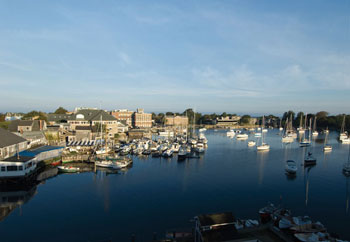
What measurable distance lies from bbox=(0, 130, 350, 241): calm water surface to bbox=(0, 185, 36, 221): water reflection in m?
0.50

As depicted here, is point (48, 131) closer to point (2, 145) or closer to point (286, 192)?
point (2, 145)

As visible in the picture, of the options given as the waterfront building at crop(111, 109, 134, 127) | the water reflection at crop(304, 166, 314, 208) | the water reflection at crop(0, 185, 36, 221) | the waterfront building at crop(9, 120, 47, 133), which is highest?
the waterfront building at crop(111, 109, 134, 127)

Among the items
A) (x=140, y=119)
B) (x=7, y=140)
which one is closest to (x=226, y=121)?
(x=140, y=119)

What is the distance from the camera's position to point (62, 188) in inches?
864

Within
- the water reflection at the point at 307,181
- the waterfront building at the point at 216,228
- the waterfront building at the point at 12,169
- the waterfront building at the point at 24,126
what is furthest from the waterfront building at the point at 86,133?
the waterfront building at the point at 216,228

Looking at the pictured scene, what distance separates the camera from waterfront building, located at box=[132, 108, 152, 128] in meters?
82.3

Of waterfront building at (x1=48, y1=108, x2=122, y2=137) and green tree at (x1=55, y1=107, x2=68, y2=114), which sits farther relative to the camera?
green tree at (x1=55, y1=107, x2=68, y2=114)

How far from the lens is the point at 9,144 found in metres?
26.0

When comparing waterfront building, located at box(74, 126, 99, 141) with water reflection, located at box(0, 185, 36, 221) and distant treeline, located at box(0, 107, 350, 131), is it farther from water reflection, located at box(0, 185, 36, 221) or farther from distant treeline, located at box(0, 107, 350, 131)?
distant treeline, located at box(0, 107, 350, 131)

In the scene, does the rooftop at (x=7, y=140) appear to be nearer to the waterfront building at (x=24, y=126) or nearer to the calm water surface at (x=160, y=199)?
the calm water surface at (x=160, y=199)

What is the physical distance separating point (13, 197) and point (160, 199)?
12.4 metres

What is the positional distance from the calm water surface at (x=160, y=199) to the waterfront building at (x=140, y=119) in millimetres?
52830

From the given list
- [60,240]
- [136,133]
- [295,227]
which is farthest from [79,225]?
[136,133]

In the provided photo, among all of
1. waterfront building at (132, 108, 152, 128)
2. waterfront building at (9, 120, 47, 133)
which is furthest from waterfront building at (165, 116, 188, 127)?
waterfront building at (9, 120, 47, 133)
